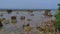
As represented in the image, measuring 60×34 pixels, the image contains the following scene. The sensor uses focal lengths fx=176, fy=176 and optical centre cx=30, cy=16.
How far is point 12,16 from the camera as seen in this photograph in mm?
2662

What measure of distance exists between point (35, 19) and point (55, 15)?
0.30m

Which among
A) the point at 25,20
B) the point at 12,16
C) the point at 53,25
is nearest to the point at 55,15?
the point at 53,25

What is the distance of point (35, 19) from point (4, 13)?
1.62ft

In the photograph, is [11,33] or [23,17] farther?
[23,17]

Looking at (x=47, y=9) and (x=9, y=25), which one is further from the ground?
(x=47, y=9)

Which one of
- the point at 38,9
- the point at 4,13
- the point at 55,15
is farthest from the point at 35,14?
the point at 4,13

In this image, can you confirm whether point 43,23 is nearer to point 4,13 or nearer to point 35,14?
point 35,14

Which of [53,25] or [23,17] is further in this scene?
[23,17]

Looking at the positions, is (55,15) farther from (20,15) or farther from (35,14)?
(20,15)

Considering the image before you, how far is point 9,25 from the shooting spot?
252 centimetres

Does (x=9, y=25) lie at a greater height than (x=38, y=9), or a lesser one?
lesser

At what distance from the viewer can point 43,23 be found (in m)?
2.54

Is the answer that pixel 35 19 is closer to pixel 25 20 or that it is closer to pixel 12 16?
pixel 25 20

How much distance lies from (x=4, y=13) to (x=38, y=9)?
525 mm
